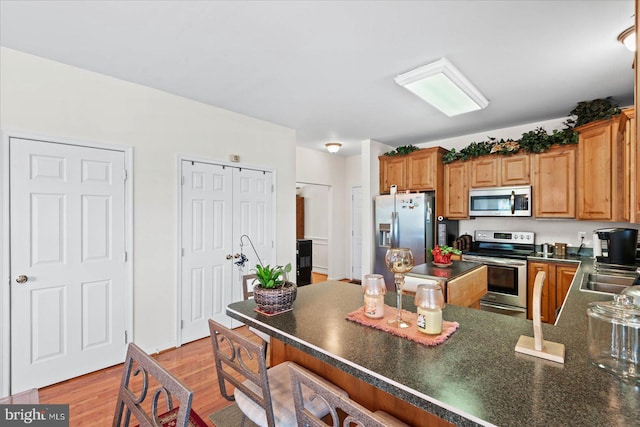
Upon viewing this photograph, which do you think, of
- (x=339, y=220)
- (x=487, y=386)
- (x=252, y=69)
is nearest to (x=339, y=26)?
(x=252, y=69)

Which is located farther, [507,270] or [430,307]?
[507,270]

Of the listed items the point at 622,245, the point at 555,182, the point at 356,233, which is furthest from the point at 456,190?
the point at 356,233

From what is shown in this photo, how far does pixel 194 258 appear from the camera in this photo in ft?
10.9

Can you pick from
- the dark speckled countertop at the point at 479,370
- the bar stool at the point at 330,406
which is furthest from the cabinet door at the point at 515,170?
the bar stool at the point at 330,406

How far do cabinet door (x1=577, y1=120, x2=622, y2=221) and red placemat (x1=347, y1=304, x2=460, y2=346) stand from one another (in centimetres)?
287

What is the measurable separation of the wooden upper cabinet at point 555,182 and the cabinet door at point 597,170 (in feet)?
0.40

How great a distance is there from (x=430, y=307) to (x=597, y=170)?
10.4 ft

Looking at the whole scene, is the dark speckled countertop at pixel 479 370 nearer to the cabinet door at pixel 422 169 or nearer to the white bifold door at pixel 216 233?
the white bifold door at pixel 216 233

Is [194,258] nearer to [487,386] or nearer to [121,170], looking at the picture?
[121,170]

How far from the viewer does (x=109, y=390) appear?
240 cm

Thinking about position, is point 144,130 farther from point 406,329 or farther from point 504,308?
point 504,308

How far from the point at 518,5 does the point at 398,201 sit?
2915 mm

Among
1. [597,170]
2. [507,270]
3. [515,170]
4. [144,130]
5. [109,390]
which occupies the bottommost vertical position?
[109,390]

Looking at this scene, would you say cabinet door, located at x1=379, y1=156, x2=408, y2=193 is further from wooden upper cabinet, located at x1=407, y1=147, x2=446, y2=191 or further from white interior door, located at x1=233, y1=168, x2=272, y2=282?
white interior door, located at x1=233, y1=168, x2=272, y2=282
